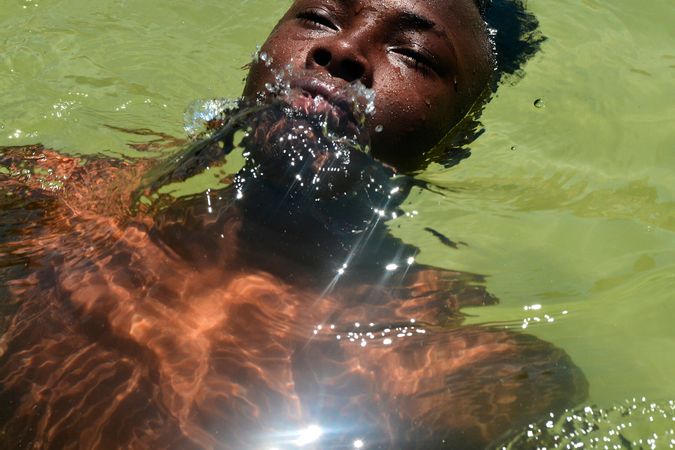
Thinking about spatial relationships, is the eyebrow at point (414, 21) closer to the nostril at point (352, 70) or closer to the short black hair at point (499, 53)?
the nostril at point (352, 70)

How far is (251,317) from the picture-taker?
2566mm

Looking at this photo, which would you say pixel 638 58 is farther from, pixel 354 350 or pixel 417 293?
pixel 354 350

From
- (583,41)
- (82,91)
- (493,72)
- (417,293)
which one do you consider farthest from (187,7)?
(417,293)

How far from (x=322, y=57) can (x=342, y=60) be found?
3.3 inches

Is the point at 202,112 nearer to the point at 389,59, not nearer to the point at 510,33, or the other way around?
the point at 389,59

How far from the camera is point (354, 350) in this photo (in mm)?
2506

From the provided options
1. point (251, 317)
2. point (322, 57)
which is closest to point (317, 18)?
point (322, 57)

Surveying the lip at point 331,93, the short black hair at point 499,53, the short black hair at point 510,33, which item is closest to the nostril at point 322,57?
the lip at point 331,93

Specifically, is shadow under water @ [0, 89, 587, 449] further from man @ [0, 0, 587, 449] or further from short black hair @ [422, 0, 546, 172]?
short black hair @ [422, 0, 546, 172]

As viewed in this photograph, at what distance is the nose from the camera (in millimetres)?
3057

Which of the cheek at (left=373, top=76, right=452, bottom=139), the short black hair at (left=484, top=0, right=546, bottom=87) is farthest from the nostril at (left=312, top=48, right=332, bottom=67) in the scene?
the short black hair at (left=484, top=0, right=546, bottom=87)

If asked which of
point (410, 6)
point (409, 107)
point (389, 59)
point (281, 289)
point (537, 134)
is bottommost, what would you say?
point (537, 134)

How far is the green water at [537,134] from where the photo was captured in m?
2.85

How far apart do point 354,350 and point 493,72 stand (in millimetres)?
1997
